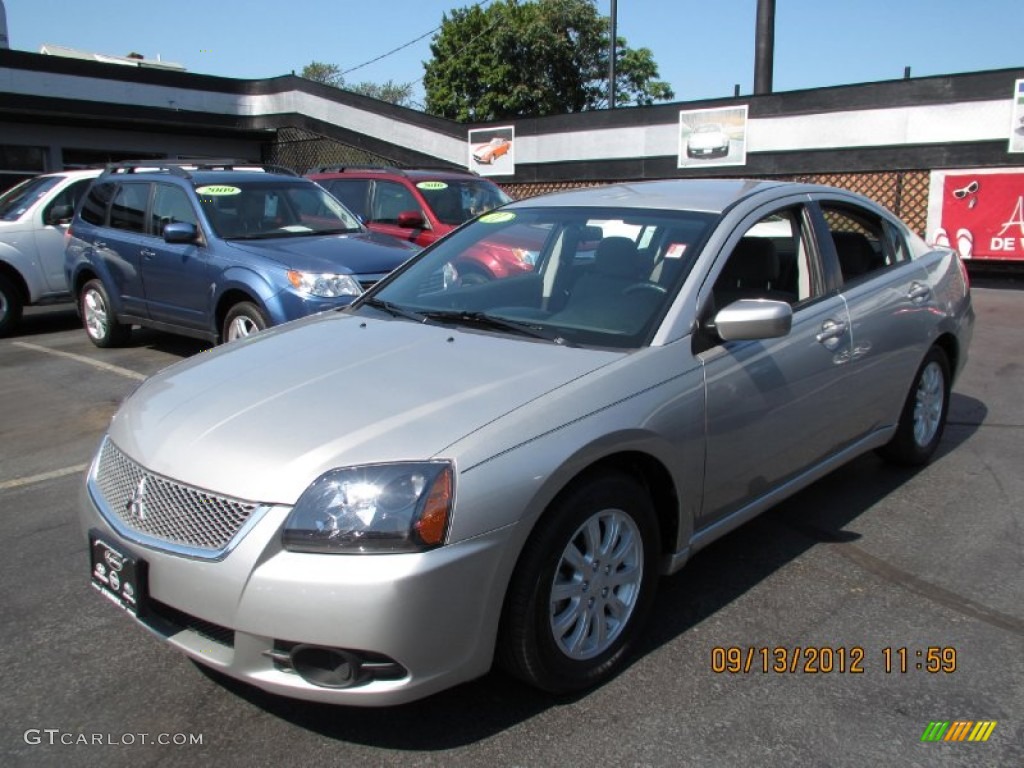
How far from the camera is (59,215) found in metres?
10.4

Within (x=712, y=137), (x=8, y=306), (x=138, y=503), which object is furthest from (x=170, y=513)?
(x=712, y=137)

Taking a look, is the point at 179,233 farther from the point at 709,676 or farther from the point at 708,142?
the point at 708,142

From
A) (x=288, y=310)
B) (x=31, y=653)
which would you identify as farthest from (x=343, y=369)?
(x=288, y=310)

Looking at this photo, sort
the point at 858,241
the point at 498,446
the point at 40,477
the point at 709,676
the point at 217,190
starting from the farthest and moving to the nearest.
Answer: the point at 217,190 → the point at 40,477 → the point at 858,241 → the point at 709,676 → the point at 498,446

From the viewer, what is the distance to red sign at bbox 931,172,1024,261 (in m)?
13.1

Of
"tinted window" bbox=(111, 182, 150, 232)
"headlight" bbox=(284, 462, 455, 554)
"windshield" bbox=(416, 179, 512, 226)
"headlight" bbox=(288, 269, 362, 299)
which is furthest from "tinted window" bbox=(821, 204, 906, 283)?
"tinted window" bbox=(111, 182, 150, 232)

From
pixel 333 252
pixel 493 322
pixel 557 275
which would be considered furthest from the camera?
pixel 333 252

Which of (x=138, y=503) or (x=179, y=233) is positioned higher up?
(x=179, y=233)

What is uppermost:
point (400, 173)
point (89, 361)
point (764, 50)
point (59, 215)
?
point (764, 50)

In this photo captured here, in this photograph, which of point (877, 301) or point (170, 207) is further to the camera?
point (170, 207)

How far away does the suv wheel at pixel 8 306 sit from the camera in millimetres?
10195

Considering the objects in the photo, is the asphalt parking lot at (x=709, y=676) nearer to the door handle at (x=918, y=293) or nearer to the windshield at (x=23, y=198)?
the door handle at (x=918, y=293)

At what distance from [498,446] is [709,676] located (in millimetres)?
1162

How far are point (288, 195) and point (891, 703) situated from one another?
23.0 feet
